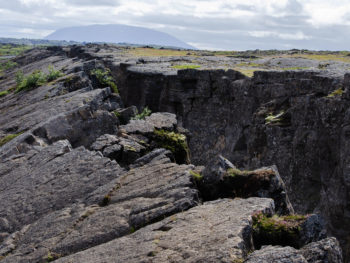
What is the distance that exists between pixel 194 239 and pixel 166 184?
4.55 m

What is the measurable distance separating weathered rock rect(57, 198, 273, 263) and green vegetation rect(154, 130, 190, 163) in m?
8.97

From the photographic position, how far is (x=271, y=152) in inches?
1277

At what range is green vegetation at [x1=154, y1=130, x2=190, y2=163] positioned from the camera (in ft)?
78.3

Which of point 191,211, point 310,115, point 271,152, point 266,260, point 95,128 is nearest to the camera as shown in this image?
point 266,260

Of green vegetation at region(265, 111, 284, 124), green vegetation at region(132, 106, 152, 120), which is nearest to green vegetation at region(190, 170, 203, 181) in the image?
green vegetation at region(132, 106, 152, 120)

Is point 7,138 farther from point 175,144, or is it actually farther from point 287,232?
point 287,232

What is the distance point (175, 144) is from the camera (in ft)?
79.9

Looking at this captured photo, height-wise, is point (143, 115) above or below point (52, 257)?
above

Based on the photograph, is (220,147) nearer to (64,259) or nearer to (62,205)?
(62,205)

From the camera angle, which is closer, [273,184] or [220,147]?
[273,184]

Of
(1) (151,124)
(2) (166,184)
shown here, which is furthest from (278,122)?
(2) (166,184)

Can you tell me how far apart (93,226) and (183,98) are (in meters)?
38.9

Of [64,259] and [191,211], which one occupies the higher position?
[191,211]

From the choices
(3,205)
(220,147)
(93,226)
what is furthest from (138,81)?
(93,226)
